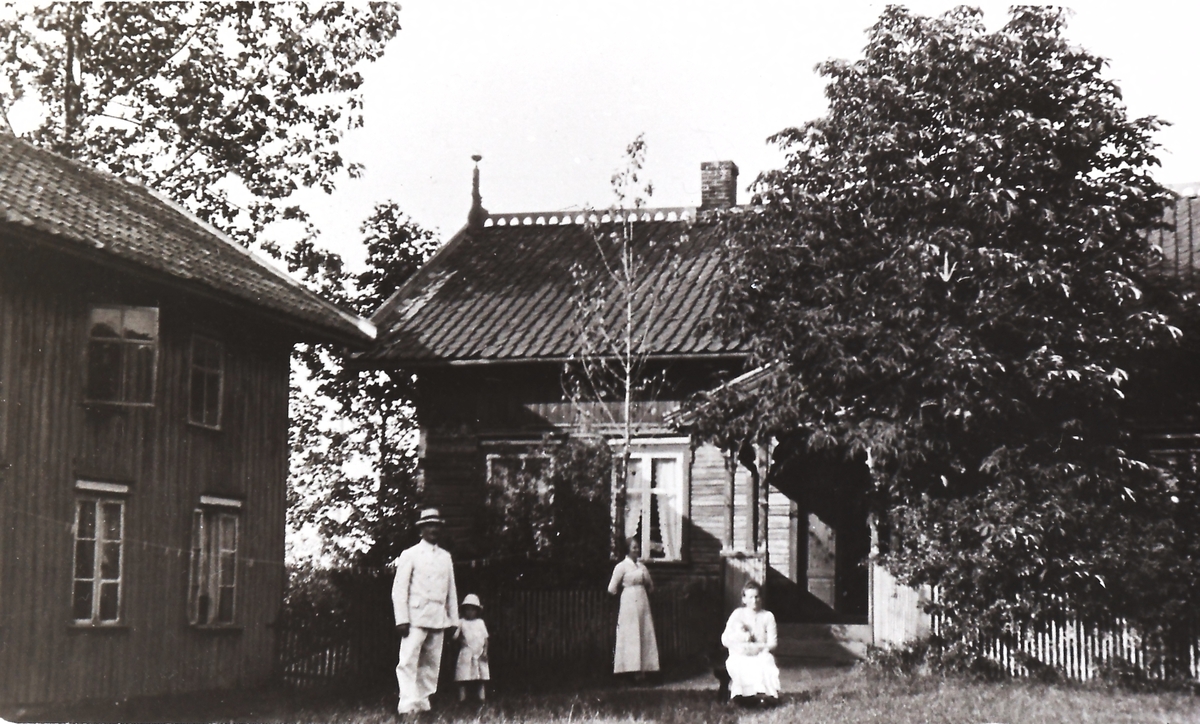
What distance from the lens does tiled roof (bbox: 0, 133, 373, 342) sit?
1516 centimetres

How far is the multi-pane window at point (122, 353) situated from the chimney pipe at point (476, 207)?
11.7m

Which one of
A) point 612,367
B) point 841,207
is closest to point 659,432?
point 612,367

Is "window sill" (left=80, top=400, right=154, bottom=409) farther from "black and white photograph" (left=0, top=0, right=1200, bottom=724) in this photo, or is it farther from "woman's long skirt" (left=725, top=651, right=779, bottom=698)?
"woman's long skirt" (left=725, top=651, right=779, bottom=698)

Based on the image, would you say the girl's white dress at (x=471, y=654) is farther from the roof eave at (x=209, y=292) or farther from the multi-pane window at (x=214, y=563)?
the roof eave at (x=209, y=292)

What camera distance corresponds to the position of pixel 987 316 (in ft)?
50.5

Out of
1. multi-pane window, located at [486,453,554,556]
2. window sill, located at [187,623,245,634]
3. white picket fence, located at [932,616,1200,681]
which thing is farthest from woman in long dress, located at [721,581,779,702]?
window sill, located at [187,623,245,634]

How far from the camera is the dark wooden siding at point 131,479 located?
15.0 metres

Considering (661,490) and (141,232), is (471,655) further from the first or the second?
(661,490)

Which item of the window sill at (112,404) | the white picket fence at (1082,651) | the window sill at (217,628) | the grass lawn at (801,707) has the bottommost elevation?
the grass lawn at (801,707)

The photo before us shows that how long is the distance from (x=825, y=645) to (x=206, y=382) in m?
8.52

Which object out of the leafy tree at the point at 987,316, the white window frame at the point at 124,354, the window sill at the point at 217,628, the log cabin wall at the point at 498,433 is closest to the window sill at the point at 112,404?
the white window frame at the point at 124,354

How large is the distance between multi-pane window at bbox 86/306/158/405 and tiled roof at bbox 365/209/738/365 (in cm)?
695

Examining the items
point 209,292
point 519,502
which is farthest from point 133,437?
point 519,502

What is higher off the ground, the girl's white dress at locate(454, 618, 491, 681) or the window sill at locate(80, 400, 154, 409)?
the window sill at locate(80, 400, 154, 409)
